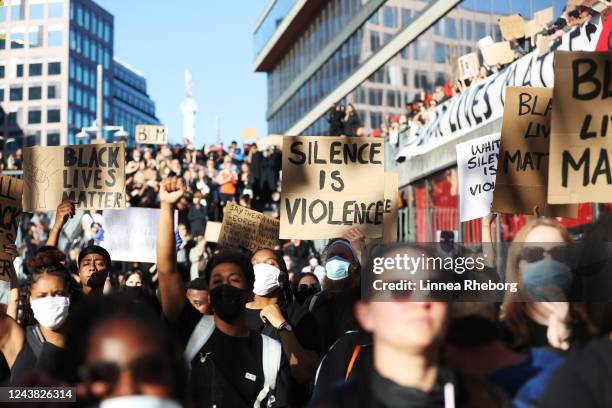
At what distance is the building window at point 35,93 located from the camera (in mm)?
120500

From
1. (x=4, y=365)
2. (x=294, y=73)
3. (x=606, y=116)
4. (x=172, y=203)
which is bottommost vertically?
(x=4, y=365)

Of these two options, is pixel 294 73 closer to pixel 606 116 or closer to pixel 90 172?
pixel 90 172

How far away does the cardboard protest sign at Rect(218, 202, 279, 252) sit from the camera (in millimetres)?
9672

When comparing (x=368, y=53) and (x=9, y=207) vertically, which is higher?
(x=368, y=53)

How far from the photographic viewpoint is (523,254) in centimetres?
229

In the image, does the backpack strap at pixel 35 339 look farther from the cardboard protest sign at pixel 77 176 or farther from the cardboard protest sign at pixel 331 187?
the cardboard protest sign at pixel 77 176

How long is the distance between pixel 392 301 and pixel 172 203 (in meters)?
1.91

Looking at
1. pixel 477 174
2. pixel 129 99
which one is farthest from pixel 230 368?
pixel 129 99

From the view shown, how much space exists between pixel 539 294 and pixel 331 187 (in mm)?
5386

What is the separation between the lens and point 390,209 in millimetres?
8070

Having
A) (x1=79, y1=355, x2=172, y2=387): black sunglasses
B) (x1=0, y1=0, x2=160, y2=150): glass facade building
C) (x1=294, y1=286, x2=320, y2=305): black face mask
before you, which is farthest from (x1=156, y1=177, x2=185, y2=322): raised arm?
(x1=0, y1=0, x2=160, y2=150): glass facade building

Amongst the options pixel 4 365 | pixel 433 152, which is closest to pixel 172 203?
pixel 4 365

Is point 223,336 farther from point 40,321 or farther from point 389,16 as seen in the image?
point 389,16

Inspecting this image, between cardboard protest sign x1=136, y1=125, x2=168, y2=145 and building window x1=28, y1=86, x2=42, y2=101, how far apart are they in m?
100
